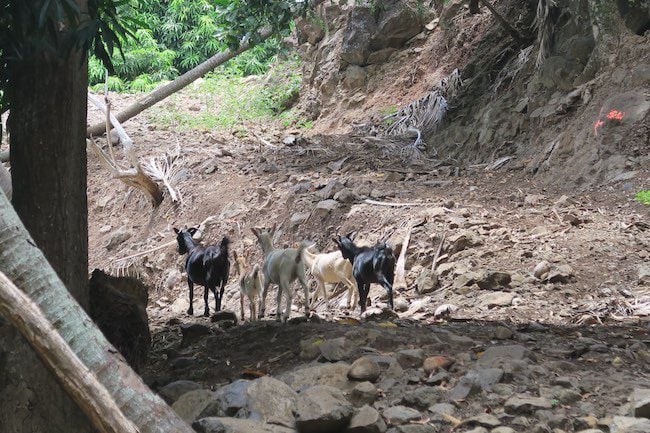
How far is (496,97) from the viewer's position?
14.5 meters

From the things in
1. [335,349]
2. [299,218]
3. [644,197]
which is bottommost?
[299,218]

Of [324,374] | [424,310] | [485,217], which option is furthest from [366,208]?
[324,374]

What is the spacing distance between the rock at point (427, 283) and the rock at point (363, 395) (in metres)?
4.21

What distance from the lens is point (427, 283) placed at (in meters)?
8.89

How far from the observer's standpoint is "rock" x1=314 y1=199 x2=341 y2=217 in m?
11.7

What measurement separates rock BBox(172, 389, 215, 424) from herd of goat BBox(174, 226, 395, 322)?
256 centimetres

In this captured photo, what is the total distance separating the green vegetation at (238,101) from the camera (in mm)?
20866

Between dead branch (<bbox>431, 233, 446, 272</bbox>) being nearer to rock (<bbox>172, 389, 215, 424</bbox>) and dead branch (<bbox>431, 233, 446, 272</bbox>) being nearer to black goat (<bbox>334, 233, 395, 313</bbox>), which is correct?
black goat (<bbox>334, 233, 395, 313</bbox>)

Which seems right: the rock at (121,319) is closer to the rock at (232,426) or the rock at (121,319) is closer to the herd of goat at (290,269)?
the herd of goat at (290,269)

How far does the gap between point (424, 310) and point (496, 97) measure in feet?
24.4

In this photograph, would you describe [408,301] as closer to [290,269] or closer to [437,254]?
[437,254]

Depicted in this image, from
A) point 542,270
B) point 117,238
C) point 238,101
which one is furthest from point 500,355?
point 238,101

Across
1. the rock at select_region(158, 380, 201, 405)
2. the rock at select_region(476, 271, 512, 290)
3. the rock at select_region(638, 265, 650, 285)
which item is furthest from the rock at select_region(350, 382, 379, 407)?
the rock at select_region(638, 265, 650, 285)

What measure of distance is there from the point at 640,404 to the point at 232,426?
217 cm
